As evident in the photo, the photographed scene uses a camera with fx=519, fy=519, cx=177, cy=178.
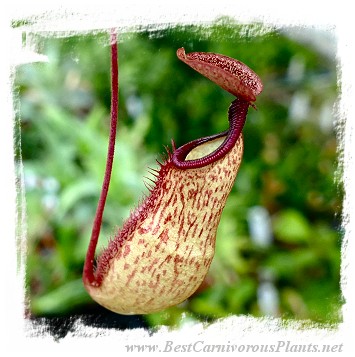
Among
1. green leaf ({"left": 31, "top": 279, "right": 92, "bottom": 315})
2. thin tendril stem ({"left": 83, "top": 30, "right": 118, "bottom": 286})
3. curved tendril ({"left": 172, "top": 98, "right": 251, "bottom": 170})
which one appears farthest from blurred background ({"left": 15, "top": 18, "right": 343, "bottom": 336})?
curved tendril ({"left": 172, "top": 98, "right": 251, "bottom": 170})

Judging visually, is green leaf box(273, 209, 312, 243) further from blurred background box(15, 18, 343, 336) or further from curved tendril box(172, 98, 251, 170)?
curved tendril box(172, 98, 251, 170)

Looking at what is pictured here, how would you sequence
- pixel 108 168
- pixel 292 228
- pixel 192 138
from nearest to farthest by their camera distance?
pixel 108 168 < pixel 292 228 < pixel 192 138

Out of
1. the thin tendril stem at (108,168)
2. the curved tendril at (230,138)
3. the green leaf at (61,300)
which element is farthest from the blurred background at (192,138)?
the curved tendril at (230,138)

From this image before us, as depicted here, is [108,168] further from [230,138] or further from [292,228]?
[292,228]

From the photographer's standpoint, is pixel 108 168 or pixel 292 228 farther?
pixel 292 228

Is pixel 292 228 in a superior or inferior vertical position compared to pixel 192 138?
inferior

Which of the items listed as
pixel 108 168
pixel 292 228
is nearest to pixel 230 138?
pixel 108 168

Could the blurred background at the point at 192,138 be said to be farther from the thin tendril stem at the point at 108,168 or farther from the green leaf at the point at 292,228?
the thin tendril stem at the point at 108,168

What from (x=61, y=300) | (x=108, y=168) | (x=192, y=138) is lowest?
(x=61, y=300)

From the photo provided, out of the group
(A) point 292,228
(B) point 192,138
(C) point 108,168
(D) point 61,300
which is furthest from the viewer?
(B) point 192,138
